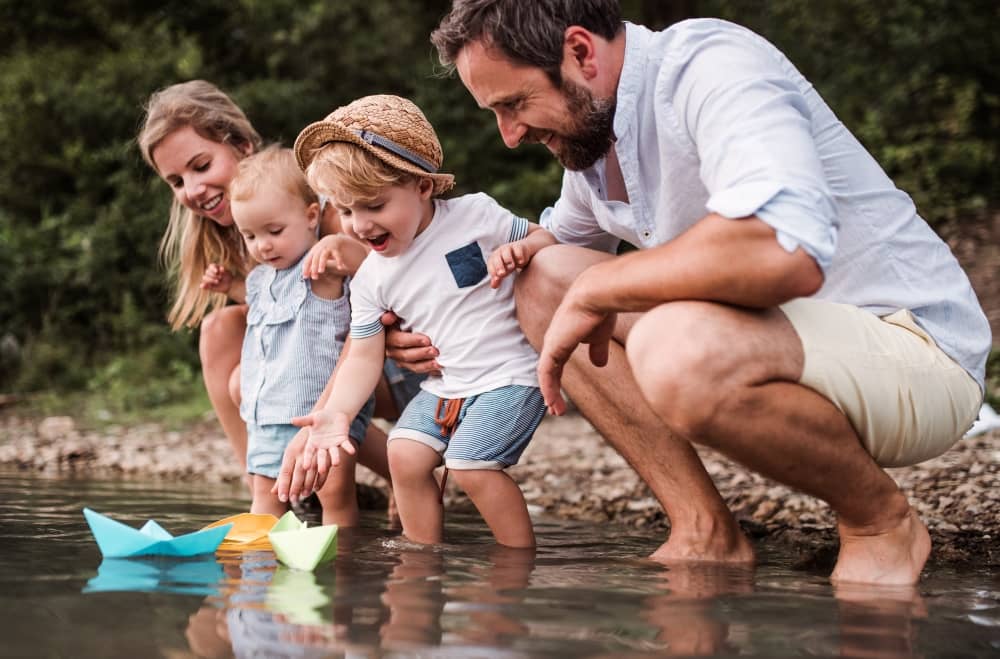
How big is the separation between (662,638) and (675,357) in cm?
63

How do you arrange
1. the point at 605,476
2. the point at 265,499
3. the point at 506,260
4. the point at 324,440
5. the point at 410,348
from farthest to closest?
1. the point at 605,476
2. the point at 265,499
3. the point at 410,348
4. the point at 506,260
5. the point at 324,440

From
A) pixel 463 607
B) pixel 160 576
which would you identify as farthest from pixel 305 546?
pixel 463 607

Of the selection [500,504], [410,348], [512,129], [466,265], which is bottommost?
[500,504]

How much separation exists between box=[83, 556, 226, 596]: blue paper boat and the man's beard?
1.30 m

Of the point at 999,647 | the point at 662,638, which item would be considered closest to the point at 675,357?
the point at 662,638

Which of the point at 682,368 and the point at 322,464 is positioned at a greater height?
the point at 682,368

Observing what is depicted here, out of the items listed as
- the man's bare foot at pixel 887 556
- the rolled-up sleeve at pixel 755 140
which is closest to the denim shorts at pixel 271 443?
the rolled-up sleeve at pixel 755 140

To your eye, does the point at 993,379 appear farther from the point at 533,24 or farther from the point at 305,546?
the point at 305,546

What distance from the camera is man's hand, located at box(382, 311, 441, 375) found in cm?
335

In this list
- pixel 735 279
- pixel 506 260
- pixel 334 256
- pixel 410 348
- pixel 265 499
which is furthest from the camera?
pixel 265 499

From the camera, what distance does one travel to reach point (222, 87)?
11016 mm

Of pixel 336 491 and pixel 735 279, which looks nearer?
pixel 735 279

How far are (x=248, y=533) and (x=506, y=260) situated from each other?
3.23ft

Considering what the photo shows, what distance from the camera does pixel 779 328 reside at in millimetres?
2430
